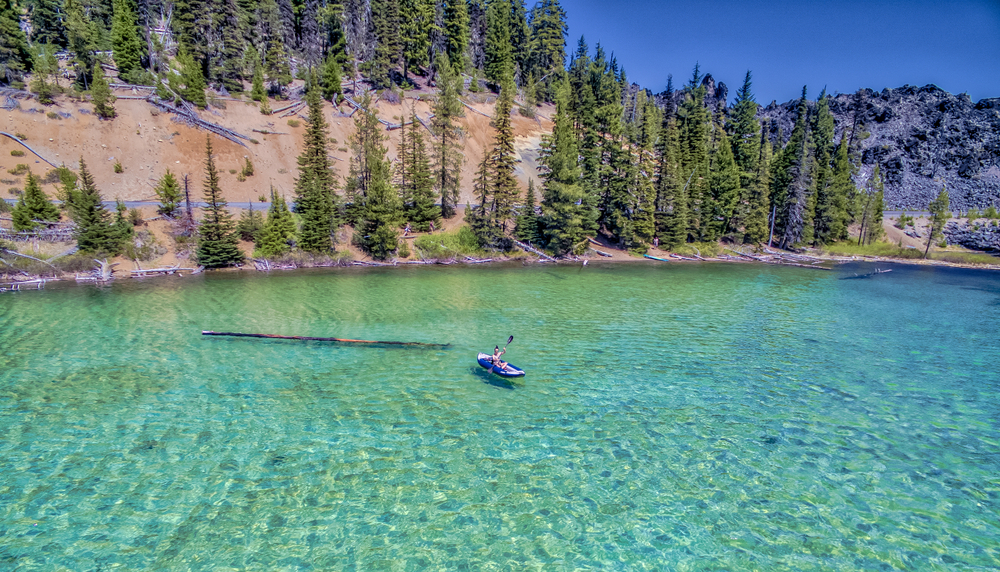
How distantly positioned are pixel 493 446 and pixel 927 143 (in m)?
129

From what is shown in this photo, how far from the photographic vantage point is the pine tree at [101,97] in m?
57.9

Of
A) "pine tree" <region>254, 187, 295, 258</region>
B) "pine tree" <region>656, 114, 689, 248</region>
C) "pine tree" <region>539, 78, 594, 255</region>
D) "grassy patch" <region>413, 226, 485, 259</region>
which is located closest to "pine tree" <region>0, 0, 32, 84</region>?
"pine tree" <region>254, 187, 295, 258</region>

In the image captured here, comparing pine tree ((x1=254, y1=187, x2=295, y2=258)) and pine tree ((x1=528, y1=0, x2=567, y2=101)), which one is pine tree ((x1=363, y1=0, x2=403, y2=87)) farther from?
pine tree ((x1=254, y1=187, x2=295, y2=258))

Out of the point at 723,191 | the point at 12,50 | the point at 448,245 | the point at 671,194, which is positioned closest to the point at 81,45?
the point at 12,50

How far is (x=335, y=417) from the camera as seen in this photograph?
1538cm

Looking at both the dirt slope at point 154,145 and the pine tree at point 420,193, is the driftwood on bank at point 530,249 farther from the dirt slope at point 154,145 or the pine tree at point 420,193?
the dirt slope at point 154,145

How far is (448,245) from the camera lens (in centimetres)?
5266

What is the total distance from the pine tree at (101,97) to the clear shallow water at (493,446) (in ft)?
153

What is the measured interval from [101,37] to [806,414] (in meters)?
100

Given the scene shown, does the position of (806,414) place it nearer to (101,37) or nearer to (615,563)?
(615,563)

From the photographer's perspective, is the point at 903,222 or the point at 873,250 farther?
the point at 903,222

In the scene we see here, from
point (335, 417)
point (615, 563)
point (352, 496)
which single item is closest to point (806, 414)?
point (615, 563)

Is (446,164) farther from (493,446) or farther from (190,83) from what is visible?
(493,446)

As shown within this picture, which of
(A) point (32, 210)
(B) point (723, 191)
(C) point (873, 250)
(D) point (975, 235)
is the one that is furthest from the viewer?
(D) point (975, 235)
